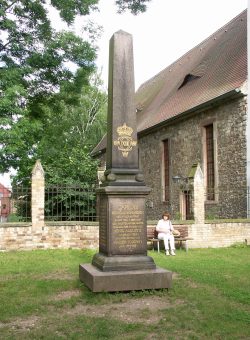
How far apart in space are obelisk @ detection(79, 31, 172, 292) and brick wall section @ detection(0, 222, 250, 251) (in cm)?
463

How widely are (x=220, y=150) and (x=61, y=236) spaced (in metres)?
7.39

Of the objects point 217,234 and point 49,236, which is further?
point 217,234

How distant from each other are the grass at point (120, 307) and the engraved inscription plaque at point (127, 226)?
2.45 feet

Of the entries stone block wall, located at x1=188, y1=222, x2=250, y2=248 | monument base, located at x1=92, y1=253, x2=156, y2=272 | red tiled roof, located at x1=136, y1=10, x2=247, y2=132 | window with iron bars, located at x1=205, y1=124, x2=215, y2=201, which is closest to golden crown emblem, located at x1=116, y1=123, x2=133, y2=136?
monument base, located at x1=92, y1=253, x2=156, y2=272

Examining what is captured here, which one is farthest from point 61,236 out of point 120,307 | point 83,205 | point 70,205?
point 120,307

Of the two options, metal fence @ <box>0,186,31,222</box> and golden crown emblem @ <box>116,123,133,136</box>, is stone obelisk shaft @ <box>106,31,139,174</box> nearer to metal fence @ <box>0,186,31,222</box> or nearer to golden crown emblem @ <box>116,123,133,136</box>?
golden crown emblem @ <box>116,123,133,136</box>

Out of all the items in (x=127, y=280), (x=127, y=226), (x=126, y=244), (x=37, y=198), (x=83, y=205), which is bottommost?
(x=127, y=280)

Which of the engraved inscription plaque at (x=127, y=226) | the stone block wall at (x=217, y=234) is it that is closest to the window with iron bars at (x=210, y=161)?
the stone block wall at (x=217, y=234)

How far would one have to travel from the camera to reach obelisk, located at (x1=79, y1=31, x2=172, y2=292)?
6535mm

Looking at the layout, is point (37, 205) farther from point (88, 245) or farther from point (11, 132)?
point (11, 132)

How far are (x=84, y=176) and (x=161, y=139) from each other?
484cm

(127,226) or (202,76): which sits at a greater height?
(202,76)

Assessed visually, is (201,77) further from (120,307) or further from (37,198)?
(120,307)

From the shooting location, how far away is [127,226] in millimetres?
6914
